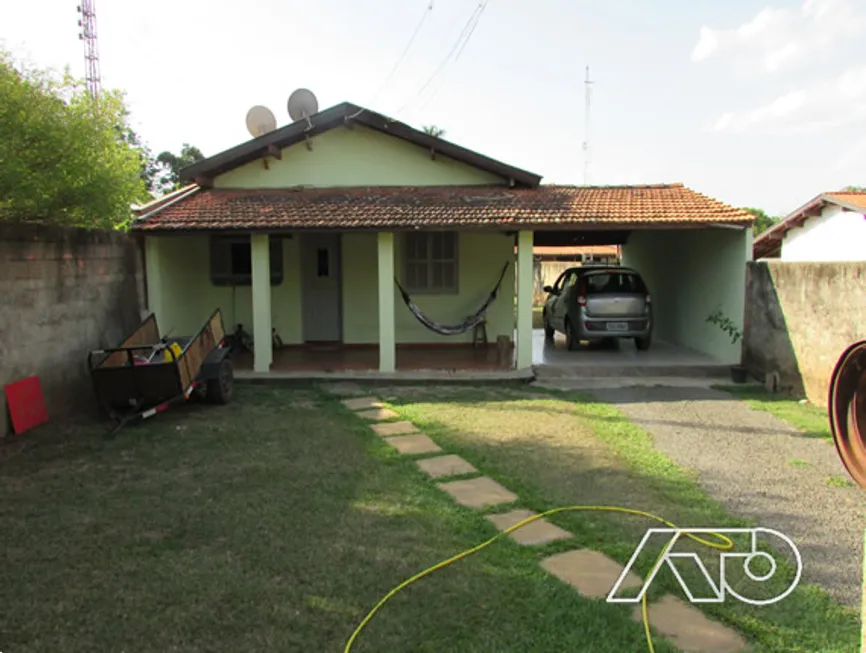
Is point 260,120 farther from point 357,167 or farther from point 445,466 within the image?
point 445,466

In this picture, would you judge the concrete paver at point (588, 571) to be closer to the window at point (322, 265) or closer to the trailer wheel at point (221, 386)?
the trailer wheel at point (221, 386)

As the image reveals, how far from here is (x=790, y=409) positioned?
754 cm

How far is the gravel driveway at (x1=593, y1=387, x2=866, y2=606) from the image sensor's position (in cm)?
374

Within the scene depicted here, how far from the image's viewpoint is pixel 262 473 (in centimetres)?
527

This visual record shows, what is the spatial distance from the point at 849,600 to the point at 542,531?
1636mm

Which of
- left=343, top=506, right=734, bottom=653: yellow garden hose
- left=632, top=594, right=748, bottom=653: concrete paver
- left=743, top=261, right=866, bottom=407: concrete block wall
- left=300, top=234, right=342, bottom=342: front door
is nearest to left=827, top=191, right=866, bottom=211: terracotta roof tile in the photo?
left=743, top=261, right=866, bottom=407: concrete block wall

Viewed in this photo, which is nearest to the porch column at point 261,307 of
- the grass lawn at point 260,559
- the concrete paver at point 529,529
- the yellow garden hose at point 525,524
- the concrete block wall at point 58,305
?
the concrete block wall at point 58,305

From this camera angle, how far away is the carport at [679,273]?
→ 9.38 m

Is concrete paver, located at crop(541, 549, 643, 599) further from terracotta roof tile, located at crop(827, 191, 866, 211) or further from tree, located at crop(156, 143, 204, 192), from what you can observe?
tree, located at crop(156, 143, 204, 192)

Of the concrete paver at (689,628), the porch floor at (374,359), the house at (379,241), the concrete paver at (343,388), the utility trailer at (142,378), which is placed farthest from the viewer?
the porch floor at (374,359)

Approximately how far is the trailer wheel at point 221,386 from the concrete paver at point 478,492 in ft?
12.5

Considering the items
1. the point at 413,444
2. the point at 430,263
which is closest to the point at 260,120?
the point at 430,263

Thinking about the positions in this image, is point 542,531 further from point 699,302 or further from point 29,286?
point 699,302

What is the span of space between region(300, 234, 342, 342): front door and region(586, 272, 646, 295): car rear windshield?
15.0 ft
